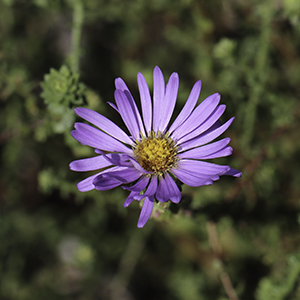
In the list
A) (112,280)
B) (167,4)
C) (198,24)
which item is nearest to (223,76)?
(198,24)

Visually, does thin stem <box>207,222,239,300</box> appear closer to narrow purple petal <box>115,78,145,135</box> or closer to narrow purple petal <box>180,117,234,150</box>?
narrow purple petal <box>180,117,234,150</box>

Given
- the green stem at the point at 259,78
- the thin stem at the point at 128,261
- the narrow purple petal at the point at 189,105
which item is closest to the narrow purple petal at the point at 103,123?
the narrow purple petal at the point at 189,105

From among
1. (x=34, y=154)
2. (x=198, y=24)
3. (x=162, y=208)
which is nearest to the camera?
(x=162, y=208)

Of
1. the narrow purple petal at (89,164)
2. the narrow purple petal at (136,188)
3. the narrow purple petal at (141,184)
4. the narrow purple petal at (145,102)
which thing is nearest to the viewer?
the narrow purple petal at (136,188)

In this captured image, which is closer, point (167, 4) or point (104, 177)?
point (104, 177)

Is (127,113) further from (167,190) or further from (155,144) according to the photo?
(167,190)

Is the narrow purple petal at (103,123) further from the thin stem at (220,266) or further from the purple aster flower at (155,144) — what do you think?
the thin stem at (220,266)

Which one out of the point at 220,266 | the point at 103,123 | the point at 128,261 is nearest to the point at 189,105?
the point at 103,123

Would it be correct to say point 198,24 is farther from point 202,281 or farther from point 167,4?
point 202,281
